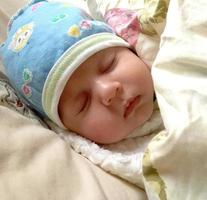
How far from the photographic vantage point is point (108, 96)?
790 mm

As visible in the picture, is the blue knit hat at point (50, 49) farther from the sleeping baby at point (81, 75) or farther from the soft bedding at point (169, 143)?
the soft bedding at point (169, 143)

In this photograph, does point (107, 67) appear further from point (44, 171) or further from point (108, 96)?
point (44, 171)

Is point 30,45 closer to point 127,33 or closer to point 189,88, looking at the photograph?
point 127,33

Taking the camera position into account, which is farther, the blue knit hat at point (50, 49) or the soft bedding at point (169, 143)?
the blue knit hat at point (50, 49)

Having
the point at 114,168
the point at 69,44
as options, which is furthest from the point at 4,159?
the point at 69,44

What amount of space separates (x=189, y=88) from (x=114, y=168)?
0.75 feet

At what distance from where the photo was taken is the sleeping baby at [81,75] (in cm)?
81

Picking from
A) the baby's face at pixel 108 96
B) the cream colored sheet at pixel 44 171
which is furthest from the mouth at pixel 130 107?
the cream colored sheet at pixel 44 171

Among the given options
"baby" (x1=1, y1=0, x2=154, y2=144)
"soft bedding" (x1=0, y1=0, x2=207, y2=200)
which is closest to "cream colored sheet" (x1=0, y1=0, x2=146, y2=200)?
"soft bedding" (x1=0, y1=0, x2=207, y2=200)

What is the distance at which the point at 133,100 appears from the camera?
2.67 ft

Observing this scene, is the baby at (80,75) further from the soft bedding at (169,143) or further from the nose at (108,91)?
the soft bedding at (169,143)

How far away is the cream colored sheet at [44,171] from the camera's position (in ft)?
2.08

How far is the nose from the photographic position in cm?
79

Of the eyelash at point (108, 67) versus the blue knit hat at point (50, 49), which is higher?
the blue knit hat at point (50, 49)
